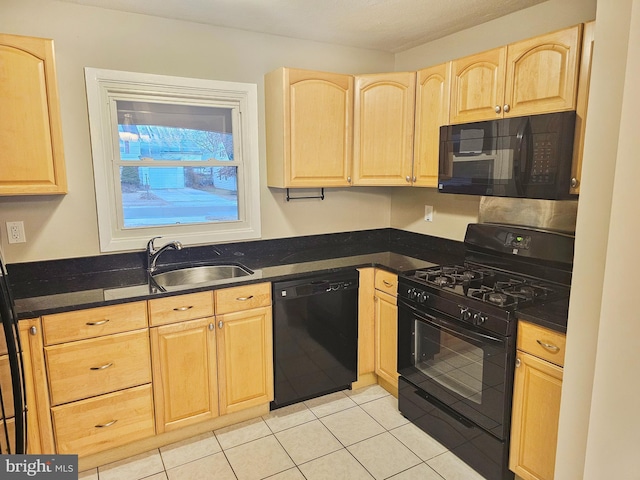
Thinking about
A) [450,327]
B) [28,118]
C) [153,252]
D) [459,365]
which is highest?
[28,118]

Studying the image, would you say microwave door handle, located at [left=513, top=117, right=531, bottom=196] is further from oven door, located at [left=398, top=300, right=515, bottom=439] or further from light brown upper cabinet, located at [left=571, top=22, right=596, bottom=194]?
oven door, located at [left=398, top=300, right=515, bottom=439]

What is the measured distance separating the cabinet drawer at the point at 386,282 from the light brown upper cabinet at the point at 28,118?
6.35 ft

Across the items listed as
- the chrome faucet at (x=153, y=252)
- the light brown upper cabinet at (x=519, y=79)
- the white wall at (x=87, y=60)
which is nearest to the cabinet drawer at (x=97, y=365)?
the chrome faucet at (x=153, y=252)

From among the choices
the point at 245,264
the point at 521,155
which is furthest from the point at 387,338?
the point at 521,155

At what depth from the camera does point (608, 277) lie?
1.12m

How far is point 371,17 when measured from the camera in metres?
2.62

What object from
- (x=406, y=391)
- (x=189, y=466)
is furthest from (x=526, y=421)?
(x=189, y=466)

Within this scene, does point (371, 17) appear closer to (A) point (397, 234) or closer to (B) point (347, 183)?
(B) point (347, 183)

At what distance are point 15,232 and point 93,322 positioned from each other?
77 centimetres

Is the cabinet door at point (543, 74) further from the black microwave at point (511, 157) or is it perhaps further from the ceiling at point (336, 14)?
the ceiling at point (336, 14)

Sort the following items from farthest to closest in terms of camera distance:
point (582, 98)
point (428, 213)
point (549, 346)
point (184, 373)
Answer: point (428, 213) < point (184, 373) < point (582, 98) < point (549, 346)

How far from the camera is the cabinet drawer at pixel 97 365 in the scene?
2.07 metres

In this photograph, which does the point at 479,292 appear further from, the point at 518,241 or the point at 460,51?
the point at 460,51

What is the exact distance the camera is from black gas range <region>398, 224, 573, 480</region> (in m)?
2.04
